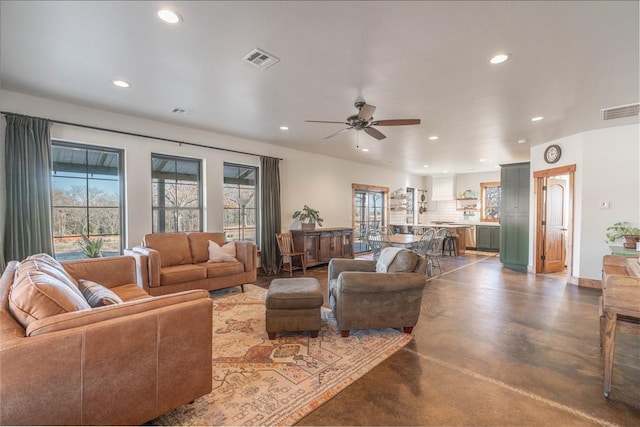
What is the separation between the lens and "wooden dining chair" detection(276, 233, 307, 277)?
227 inches

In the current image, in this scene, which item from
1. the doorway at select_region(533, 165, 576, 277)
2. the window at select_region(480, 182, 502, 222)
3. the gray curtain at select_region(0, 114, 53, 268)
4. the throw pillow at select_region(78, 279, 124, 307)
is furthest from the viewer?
the window at select_region(480, 182, 502, 222)

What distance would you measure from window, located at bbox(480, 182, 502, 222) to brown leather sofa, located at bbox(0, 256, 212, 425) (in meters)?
10.3

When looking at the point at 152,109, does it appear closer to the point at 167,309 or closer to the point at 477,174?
the point at 167,309

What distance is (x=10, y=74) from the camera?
113 inches

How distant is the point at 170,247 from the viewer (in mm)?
4203

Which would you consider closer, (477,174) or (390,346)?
(390,346)

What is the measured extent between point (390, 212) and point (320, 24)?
321 inches

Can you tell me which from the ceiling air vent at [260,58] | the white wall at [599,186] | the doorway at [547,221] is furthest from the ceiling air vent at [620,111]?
the ceiling air vent at [260,58]

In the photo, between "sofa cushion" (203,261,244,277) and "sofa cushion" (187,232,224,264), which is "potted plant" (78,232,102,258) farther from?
"sofa cushion" (203,261,244,277)

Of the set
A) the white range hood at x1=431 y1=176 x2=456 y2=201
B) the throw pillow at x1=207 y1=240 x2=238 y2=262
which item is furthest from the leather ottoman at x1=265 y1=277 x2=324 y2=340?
the white range hood at x1=431 y1=176 x2=456 y2=201

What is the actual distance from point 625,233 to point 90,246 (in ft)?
25.4

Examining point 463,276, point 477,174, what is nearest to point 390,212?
point 477,174

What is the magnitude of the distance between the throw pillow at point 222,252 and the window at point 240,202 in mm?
905

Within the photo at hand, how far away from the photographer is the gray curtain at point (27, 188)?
10.6 ft
